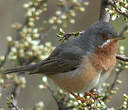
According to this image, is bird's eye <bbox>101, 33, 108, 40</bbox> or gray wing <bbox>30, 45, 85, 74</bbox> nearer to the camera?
bird's eye <bbox>101, 33, 108, 40</bbox>

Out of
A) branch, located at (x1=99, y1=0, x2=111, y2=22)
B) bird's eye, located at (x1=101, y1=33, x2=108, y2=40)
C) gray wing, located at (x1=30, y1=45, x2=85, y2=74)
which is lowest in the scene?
gray wing, located at (x1=30, y1=45, x2=85, y2=74)

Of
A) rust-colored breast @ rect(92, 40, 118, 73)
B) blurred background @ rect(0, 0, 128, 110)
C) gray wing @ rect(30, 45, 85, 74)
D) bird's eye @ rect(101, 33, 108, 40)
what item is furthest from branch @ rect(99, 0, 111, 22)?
blurred background @ rect(0, 0, 128, 110)

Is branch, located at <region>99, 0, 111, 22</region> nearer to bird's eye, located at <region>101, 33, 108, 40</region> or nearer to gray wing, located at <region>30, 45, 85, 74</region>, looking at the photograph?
bird's eye, located at <region>101, 33, 108, 40</region>

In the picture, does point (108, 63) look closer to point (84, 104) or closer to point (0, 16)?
point (84, 104)

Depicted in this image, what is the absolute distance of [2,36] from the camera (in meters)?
8.47

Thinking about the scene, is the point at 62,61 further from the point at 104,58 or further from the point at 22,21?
the point at 22,21

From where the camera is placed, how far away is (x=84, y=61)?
4.75 m

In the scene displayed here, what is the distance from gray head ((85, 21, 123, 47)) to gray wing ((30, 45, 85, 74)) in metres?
0.27

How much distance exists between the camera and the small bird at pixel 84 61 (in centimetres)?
454

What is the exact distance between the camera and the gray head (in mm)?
4355

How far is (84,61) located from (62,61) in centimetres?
44

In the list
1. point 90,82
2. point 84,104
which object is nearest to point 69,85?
point 90,82

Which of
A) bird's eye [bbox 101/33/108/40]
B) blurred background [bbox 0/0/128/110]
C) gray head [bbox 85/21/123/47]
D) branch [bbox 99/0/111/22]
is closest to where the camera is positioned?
branch [bbox 99/0/111/22]

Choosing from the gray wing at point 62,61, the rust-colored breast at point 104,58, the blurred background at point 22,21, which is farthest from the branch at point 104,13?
the blurred background at point 22,21
